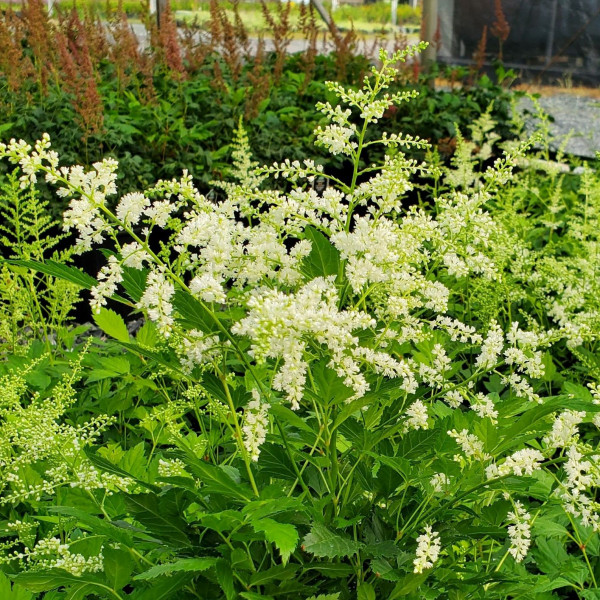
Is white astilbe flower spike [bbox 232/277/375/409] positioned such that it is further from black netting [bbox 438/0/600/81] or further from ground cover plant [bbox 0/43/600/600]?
black netting [bbox 438/0/600/81]

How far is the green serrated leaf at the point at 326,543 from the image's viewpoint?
1.14 meters

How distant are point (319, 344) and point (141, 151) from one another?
319 centimetres

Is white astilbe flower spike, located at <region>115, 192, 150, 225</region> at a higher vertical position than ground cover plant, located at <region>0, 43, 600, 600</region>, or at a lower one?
higher

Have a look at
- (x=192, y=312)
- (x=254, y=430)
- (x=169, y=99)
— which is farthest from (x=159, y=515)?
(x=169, y=99)

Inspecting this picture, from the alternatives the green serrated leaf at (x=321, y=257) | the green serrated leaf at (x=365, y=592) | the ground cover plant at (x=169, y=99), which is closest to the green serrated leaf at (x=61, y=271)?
the green serrated leaf at (x=321, y=257)

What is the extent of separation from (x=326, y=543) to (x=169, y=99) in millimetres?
3880

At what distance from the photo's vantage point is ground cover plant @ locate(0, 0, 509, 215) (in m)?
4.02

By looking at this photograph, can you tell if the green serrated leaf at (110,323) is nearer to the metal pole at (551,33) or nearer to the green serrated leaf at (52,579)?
the green serrated leaf at (52,579)

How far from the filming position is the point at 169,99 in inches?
184

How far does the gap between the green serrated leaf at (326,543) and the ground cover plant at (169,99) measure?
2710 mm

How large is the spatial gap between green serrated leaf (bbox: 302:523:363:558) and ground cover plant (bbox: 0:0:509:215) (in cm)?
271

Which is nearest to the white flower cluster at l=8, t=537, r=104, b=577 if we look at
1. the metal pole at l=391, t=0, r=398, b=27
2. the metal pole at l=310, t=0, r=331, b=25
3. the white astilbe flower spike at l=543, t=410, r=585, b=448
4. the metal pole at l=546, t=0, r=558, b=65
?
the white astilbe flower spike at l=543, t=410, r=585, b=448

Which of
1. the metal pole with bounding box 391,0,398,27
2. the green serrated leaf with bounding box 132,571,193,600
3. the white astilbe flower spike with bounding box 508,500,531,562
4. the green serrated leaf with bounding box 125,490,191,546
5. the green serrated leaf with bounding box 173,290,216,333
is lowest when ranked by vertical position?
the green serrated leaf with bounding box 132,571,193,600

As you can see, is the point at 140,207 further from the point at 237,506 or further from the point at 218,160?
the point at 218,160
